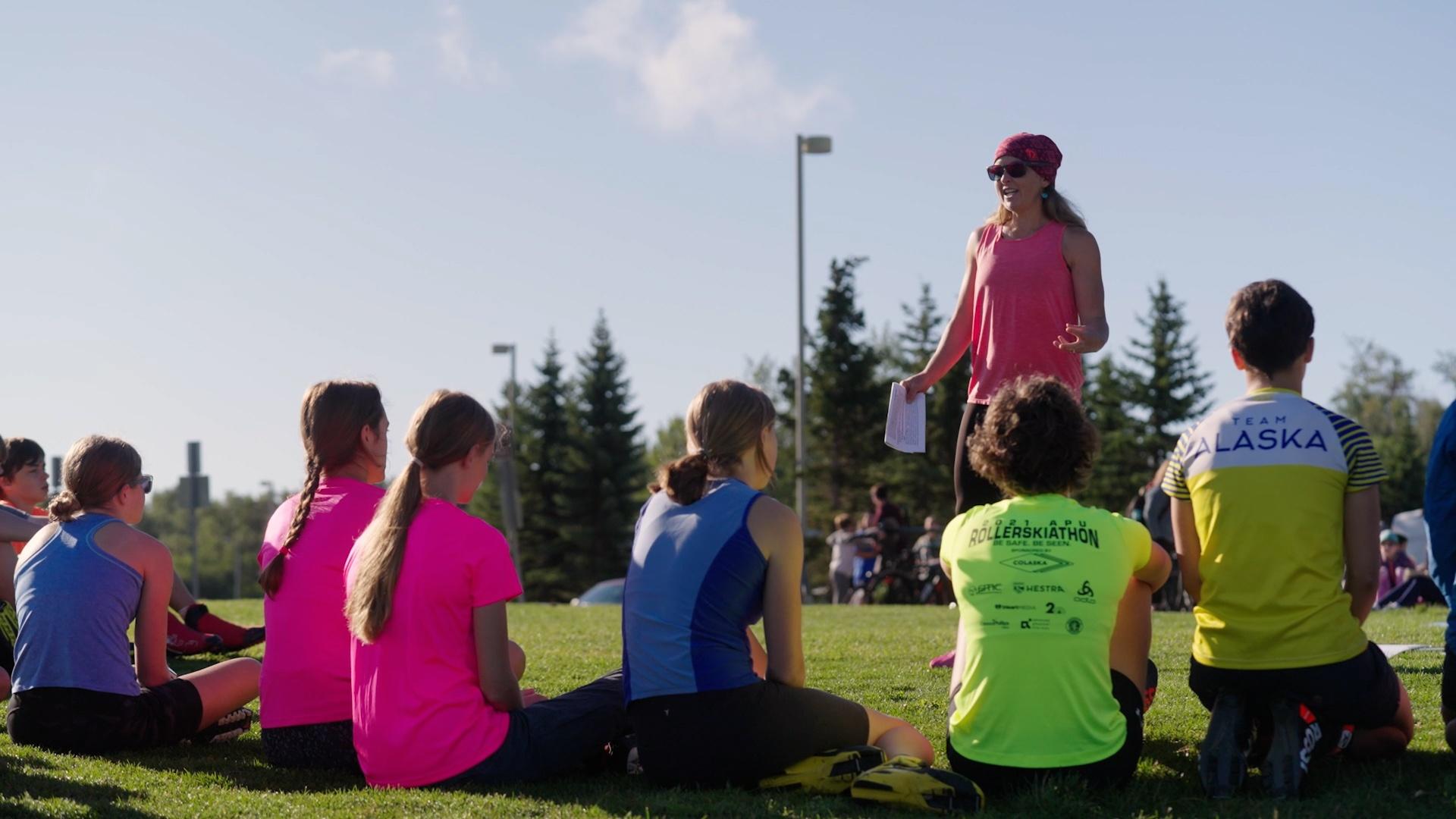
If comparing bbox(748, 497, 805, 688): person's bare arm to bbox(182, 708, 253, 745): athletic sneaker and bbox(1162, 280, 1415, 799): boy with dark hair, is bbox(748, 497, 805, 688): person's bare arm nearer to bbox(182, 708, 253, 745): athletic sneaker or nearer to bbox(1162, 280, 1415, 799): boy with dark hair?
bbox(1162, 280, 1415, 799): boy with dark hair

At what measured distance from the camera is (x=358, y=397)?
545 cm

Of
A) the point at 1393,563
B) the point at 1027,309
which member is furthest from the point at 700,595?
the point at 1393,563

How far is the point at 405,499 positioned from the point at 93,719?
2.01 m

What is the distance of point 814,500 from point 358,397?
49224 mm

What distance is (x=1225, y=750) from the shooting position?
14.5 ft

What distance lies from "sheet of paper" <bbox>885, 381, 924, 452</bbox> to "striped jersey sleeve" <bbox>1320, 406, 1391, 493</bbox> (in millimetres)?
2437

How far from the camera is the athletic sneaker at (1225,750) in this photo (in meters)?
4.39

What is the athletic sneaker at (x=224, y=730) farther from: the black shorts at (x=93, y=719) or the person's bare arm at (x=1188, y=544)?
the person's bare arm at (x=1188, y=544)

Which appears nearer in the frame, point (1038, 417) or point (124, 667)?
point (1038, 417)

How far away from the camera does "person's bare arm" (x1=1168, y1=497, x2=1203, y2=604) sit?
4727 millimetres

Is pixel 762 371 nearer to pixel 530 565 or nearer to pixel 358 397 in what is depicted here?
pixel 530 565

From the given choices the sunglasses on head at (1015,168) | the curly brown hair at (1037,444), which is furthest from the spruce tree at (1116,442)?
the curly brown hair at (1037,444)

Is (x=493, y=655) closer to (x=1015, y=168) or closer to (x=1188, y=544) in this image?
(x=1188, y=544)

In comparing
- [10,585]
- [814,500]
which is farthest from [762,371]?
[10,585]
